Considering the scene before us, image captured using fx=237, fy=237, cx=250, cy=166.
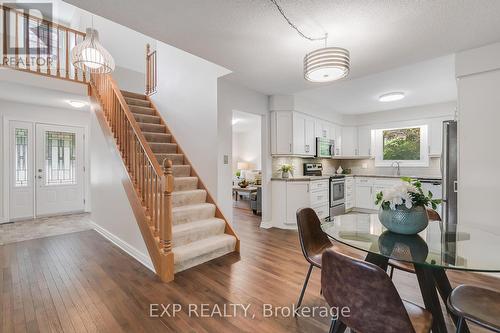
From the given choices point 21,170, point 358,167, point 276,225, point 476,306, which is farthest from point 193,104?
point 358,167

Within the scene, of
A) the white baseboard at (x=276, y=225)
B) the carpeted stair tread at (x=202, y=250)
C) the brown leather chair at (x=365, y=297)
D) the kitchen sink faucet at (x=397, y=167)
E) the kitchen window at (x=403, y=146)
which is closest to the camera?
the brown leather chair at (x=365, y=297)

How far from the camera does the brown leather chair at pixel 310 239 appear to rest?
1.96 meters

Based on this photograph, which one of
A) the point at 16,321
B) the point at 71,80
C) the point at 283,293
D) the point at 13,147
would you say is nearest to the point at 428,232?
the point at 283,293

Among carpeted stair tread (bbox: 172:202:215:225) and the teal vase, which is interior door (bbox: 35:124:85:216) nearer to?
carpeted stair tread (bbox: 172:202:215:225)

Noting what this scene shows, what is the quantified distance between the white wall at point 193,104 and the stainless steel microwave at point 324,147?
2.71m

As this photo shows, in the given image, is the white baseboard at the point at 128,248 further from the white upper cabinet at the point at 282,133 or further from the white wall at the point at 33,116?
the white upper cabinet at the point at 282,133

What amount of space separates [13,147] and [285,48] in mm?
5955

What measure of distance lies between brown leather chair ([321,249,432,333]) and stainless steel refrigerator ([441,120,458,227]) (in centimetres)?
231

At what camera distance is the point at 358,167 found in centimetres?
661

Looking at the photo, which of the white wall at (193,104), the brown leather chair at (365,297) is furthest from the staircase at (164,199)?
the brown leather chair at (365,297)

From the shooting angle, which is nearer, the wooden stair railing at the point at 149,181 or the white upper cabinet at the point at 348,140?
the wooden stair railing at the point at 149,181

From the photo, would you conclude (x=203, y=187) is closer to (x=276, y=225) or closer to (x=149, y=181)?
(x=149, y=181)

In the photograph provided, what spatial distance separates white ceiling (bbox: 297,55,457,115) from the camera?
3.38 m

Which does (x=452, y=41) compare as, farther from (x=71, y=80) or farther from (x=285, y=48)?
(x=71, y=80)
